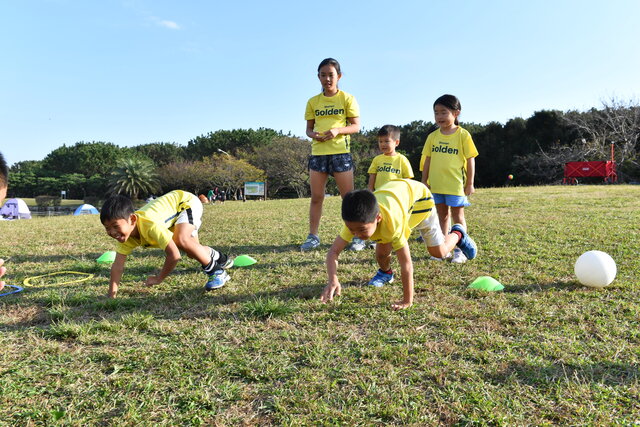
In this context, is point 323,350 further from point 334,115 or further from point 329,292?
point 334,115

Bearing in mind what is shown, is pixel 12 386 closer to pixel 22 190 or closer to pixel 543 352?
pixel 543 352

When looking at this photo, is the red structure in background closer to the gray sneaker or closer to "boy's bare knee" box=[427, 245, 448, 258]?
the gray sneaker

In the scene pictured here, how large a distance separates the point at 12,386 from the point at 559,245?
5.21m

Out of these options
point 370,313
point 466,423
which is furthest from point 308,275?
point 466,423

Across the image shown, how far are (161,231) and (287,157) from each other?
3489 cm

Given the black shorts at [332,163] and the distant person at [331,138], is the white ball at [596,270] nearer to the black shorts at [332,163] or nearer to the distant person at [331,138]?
the distant person at [331,138]

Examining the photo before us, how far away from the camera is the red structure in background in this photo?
67.4 feet

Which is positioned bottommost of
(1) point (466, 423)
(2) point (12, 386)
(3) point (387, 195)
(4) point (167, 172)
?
(1) point (466, 423)

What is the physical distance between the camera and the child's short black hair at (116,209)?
9.91 ft

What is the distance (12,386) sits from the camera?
191cm

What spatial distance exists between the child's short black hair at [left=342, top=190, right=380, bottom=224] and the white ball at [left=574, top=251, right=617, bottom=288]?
186 cm

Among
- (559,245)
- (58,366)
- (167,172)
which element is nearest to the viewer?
(58,366)

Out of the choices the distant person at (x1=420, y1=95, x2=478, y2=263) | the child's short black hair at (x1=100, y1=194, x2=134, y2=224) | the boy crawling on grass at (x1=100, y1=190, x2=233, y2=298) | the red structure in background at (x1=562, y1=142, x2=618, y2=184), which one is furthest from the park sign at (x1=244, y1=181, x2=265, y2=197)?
the child's short black hair at (x1=100, y1=194, x2=134, y2=224)

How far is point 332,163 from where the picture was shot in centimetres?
498
